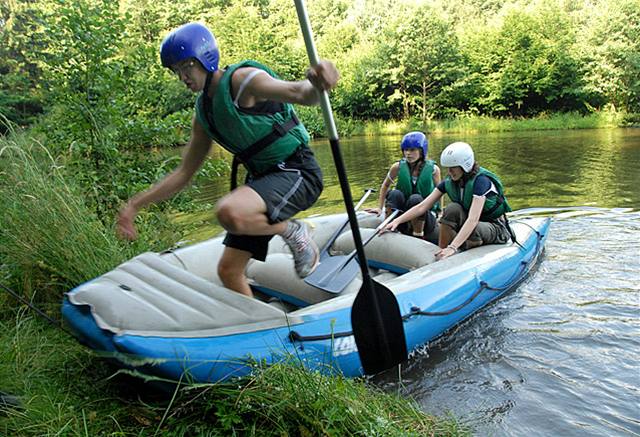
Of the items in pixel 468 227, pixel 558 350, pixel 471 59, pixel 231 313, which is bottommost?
pixel 558 350

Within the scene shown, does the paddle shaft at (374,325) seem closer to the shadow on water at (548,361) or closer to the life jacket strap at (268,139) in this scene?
the shadow on water at (548,361)

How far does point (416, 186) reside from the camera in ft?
19.2

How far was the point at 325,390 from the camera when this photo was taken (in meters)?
2.34

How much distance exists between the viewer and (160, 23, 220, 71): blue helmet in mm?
2486

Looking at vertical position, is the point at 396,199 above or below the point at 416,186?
below

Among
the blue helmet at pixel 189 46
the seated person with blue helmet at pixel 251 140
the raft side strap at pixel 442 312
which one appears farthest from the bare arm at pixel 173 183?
the raft side strap at pixel 442 312

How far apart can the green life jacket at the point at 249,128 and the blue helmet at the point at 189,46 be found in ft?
0.40

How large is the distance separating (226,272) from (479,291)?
2290 mm

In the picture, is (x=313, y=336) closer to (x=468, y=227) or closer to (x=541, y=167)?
(x=468, y=227)

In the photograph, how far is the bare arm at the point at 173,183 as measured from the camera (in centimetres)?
291

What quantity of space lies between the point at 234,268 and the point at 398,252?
6.95 feet

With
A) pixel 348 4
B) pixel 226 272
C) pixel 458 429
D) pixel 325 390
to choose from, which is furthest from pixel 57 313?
pixel 348 4

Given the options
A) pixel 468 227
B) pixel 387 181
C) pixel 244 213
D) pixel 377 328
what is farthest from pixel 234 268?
pixel 387 181

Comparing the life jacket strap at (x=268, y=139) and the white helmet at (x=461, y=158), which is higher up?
the life jacket strap at (x=268, y=139)
